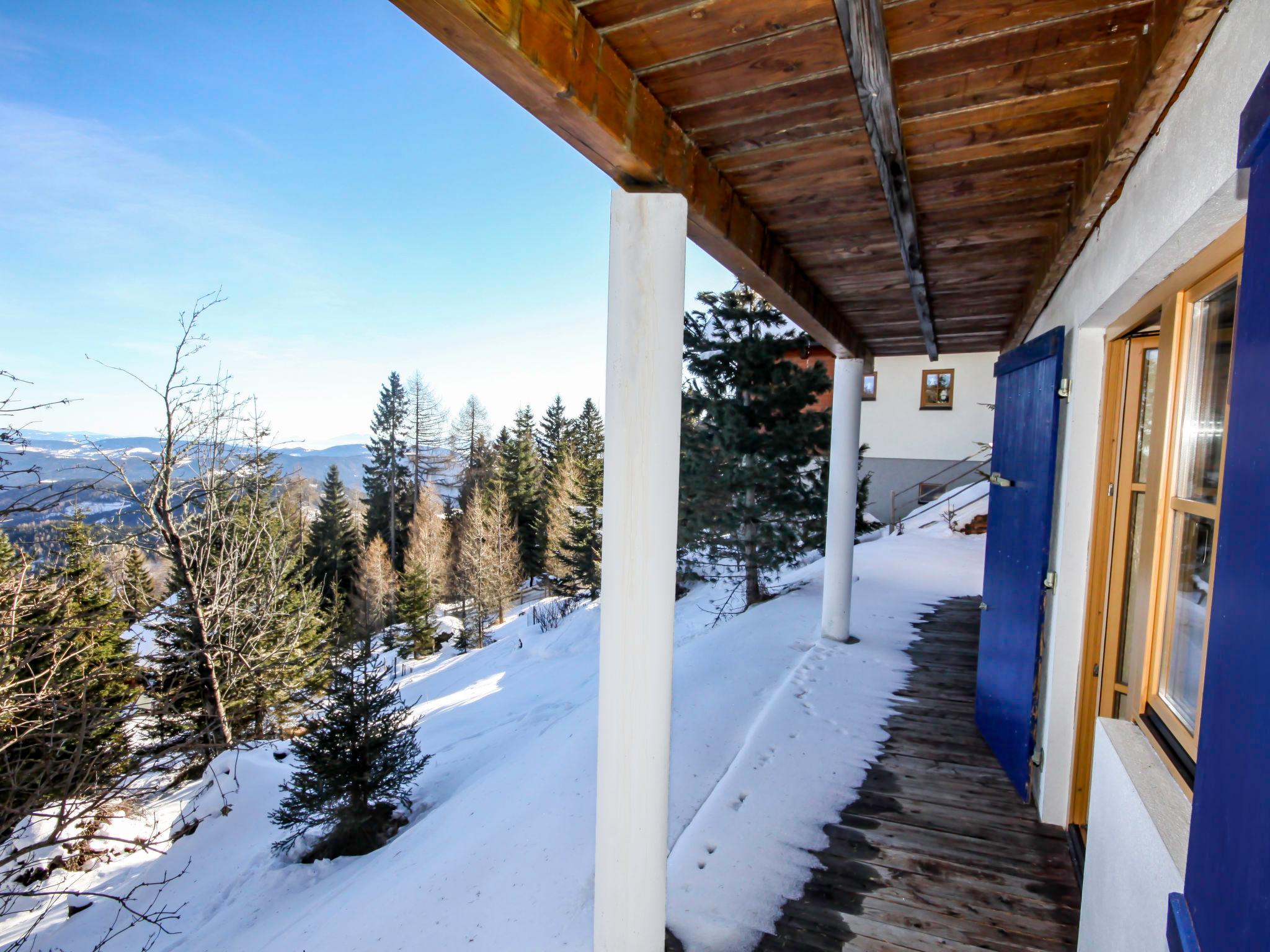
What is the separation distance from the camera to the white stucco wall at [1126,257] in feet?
3.87

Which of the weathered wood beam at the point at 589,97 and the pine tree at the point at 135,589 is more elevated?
the weathered wood beam at the point at 589,97

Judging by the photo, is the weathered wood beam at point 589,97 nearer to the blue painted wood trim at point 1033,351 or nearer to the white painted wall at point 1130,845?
the blue painted wood trim at point 1033,351

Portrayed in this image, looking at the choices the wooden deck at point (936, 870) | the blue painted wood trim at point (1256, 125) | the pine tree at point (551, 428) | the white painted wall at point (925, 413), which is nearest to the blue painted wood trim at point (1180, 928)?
the blue painted wood trim at point (1256, 125)

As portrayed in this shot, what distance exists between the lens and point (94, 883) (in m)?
6.81

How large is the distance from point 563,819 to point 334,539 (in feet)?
79.1

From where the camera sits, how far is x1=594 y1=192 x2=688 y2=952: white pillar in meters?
1.91

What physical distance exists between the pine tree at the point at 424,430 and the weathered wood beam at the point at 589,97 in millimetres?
29820

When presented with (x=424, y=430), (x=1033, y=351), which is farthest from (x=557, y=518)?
(x=1033, y=351)

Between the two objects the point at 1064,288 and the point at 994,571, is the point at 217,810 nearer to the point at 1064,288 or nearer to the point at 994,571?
the point at 994,571

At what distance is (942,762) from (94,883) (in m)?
9.60

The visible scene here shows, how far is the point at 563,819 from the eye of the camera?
3.76m

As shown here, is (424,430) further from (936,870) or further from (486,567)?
(936,870)

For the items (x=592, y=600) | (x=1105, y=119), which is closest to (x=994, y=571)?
(x=1105, y=119)

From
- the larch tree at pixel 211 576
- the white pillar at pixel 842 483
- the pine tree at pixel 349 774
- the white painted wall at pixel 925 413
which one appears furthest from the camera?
the white painted wall at pixel 925 413
